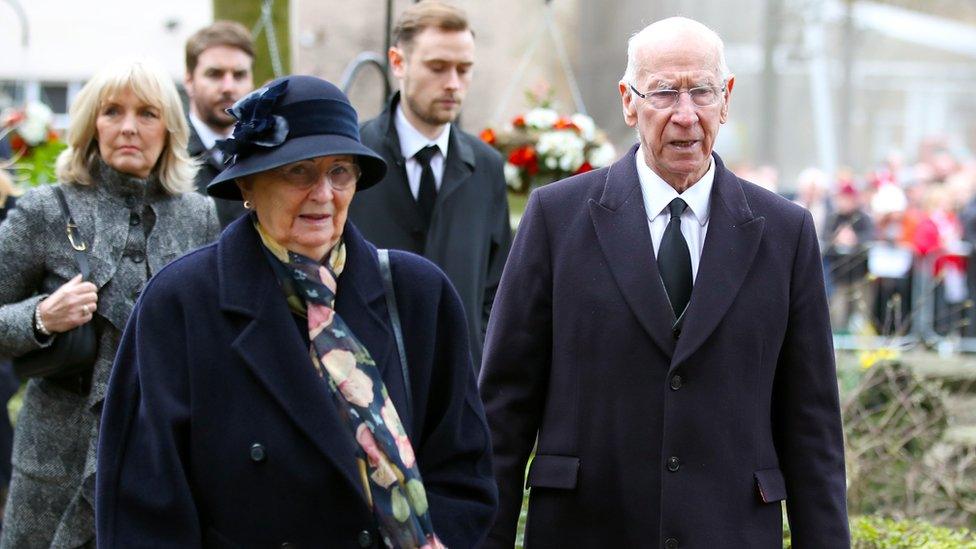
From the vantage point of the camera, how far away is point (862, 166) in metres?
32.3

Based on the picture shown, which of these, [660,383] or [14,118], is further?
[14,118]

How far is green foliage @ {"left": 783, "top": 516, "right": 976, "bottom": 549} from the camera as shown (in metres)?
5.68

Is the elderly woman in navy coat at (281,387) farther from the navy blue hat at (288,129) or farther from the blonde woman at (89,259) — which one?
the blonde woman at (89,259)

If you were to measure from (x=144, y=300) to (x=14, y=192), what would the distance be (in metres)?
3.96

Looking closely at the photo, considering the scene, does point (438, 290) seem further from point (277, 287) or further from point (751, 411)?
point (751, 411)

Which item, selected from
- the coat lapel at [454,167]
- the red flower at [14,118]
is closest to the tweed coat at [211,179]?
the coat lapel at [454,167]

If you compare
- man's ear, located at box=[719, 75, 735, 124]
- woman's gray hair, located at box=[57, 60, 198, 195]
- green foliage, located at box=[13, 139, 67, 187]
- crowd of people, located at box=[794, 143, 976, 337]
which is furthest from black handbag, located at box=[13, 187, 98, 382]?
crowd of people, located at box=[794, 143, 976, 337]

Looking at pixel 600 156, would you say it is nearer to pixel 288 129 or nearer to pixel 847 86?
pixel 288 129

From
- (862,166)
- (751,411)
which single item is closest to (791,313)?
(751,411)

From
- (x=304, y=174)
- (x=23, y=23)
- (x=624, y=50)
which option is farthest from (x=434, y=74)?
(x=624, y=50)

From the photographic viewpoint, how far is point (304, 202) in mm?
3480

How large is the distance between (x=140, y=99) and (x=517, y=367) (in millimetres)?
1767

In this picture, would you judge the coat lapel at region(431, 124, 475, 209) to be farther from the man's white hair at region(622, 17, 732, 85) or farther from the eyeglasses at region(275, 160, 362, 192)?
the eyeglasses at region(275, 160, 362, 192)

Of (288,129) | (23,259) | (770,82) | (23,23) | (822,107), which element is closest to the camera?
(288,129)
